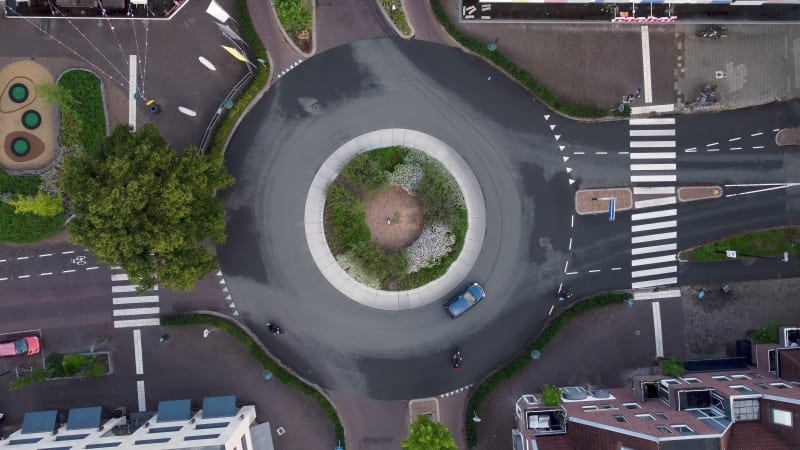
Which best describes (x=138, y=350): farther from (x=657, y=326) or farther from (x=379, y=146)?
(x=657, y=326)

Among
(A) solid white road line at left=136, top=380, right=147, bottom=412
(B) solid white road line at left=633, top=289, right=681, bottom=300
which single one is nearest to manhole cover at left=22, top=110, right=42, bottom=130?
(A) solid white road line at left=136, top=380, right=147, bottom=412

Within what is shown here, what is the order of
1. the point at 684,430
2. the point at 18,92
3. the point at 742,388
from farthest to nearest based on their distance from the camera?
the point at 18,92, the point at 742,388, the point at 684,430

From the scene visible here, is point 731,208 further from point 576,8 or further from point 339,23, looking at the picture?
point 339,23

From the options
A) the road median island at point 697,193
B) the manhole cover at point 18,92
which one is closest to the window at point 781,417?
the road median island at point 697,193

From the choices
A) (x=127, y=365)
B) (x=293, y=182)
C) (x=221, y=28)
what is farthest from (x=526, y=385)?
(x=221, y=28)

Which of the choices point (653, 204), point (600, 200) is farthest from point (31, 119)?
point (653, 204)

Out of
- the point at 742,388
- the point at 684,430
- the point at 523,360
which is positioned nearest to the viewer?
the point at 684,430

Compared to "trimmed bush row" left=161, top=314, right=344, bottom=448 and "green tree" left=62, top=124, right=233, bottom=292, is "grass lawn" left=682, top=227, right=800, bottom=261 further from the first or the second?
"green tree" left=62, top=124, right=233, bottom=292
